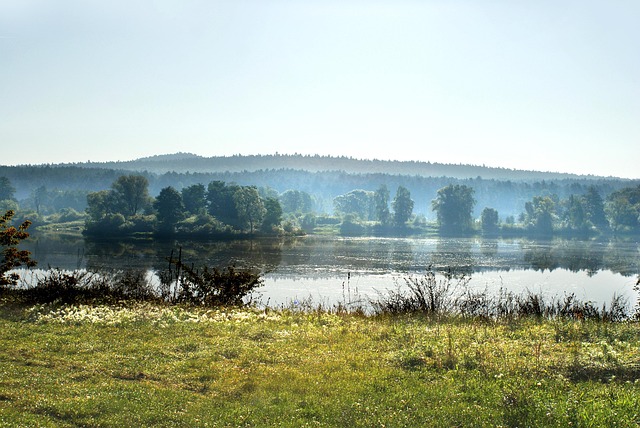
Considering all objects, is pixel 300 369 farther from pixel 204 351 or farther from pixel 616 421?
pixel 616 421

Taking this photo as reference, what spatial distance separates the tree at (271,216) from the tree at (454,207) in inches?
2085

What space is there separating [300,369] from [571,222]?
15205cm

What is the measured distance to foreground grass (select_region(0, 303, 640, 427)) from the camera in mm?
9195

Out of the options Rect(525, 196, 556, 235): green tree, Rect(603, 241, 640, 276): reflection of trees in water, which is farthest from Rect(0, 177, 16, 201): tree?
Rect(603, 241, 640, 276): reflection of trees in water

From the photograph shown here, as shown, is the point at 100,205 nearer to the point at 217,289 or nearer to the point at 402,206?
the point at 402,206

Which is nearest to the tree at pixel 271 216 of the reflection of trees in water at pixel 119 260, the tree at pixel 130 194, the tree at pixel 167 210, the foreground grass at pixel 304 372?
the tree at pixel 167 210

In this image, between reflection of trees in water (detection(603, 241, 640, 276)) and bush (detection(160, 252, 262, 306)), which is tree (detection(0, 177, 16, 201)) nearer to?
reflection of trees in water (detection(603, 241, 640, 276))

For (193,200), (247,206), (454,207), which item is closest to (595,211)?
(454,207)

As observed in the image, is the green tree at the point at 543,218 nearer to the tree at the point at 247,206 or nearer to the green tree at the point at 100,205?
the tree at the point at 247,206

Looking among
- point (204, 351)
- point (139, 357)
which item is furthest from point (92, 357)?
point (204, 351)

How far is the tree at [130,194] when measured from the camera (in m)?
113

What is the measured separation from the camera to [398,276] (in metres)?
43.2

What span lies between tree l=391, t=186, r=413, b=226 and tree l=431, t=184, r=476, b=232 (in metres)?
8.46

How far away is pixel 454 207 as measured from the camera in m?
150
